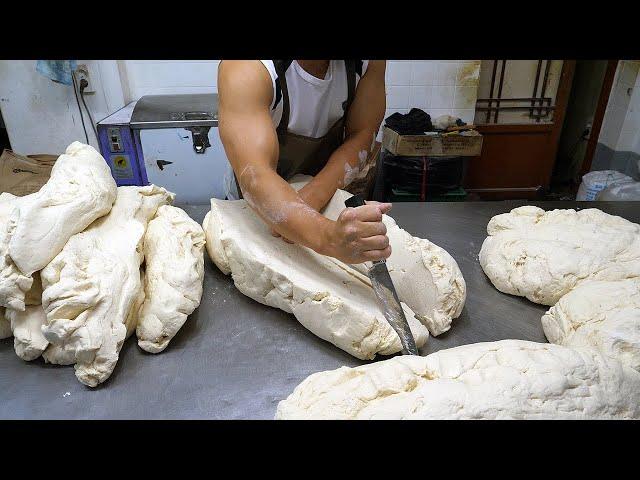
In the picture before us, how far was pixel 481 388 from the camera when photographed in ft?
3.08

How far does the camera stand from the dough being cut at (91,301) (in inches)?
45.8

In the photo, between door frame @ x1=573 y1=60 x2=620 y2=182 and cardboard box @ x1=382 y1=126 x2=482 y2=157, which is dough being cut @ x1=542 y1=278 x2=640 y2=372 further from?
door frame @ x1=573 y1=60 x2=620 y2=182

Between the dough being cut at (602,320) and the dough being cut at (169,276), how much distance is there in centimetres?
111

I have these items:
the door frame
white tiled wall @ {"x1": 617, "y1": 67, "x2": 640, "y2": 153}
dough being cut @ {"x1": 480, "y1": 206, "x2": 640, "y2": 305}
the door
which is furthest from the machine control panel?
white tiled wall @ {"x1": 617, "y1": 67, "x2": 640, "y2": 153}

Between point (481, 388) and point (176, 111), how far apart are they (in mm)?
3124

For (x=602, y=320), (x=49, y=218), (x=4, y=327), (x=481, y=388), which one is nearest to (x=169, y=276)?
(x=49, y=218)

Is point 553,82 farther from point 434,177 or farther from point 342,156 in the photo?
point 342,156

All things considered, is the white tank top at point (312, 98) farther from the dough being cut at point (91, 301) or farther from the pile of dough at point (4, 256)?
the pile of dough at point (4, 256)

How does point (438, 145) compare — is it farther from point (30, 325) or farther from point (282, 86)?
point (30, 325)

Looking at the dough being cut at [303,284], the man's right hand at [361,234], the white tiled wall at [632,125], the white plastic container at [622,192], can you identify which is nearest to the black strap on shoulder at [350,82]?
the dough being cut at [303,284]

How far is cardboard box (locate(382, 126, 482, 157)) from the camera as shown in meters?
3.47

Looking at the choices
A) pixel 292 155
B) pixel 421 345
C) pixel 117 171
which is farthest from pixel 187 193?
pixel 421 345

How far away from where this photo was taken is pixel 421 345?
4.27 ft
